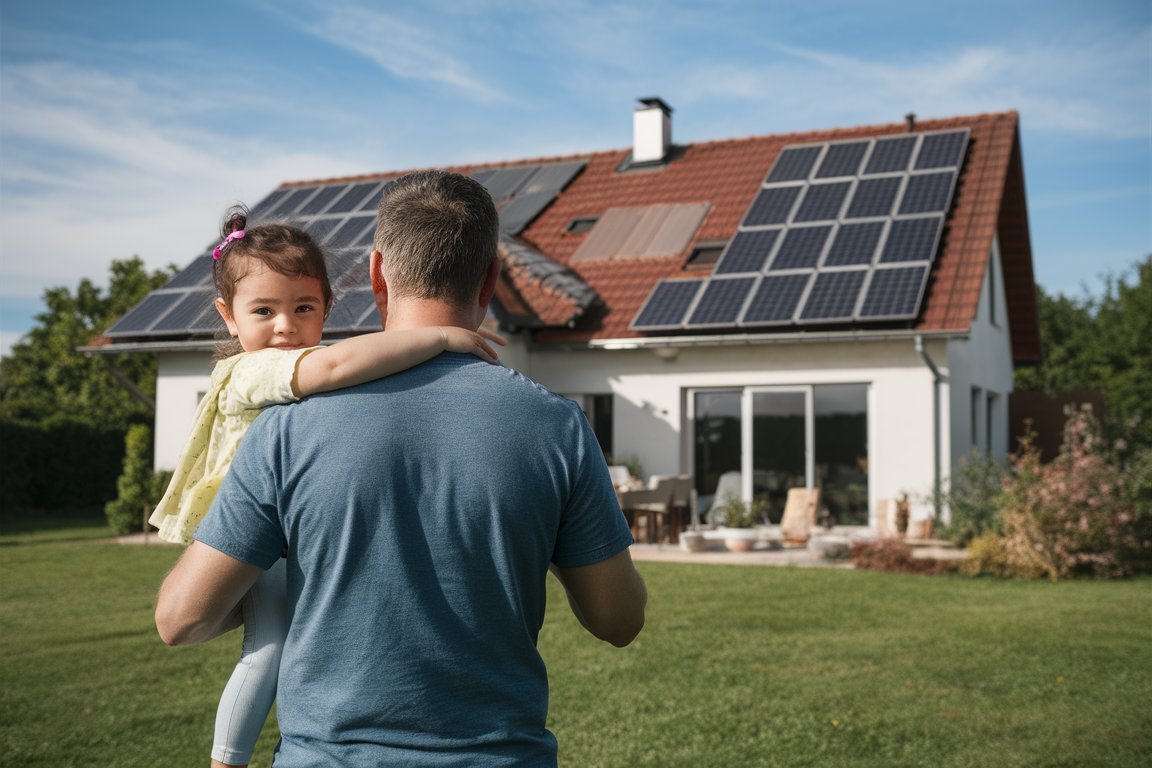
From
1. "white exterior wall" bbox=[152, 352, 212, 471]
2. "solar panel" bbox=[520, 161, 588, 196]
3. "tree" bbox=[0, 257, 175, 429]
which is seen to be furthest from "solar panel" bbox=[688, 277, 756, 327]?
"tree" bbox=[0, 257, 175, 429]

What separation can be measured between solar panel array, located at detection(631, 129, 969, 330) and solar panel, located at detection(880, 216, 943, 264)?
0.01 m

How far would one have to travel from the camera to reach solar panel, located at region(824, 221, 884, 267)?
16.0 meters

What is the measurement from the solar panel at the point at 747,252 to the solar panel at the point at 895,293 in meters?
1.87

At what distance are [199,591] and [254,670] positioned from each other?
1.71 ft

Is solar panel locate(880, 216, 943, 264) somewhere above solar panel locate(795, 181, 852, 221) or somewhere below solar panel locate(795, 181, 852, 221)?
below

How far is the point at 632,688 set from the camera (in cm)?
671

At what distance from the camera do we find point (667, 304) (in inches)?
651

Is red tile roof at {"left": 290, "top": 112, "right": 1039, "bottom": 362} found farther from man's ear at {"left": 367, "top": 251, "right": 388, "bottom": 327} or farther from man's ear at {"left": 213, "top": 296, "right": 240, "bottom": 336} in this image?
man's ear at {"left": 367, "top": 251, "right": 388, "bottom": 327}

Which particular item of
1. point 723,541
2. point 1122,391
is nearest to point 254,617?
point 723,541

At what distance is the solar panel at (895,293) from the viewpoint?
14.7 m

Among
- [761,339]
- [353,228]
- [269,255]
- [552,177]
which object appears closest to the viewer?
[269,255]

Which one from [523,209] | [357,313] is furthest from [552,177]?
[357,313]

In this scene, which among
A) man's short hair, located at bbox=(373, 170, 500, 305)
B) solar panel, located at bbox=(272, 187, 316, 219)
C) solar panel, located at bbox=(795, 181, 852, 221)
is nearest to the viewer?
man's short hair, located at bbox=(373, 170, 500, 305)

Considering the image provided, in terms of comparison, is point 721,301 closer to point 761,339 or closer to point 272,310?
point 761,339
